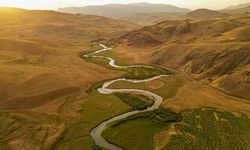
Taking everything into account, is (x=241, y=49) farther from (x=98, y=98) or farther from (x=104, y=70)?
(x=98, y=98)

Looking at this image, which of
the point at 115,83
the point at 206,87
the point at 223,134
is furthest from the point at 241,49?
the point at 223,134

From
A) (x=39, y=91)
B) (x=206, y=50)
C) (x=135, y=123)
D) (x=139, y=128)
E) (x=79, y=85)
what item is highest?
(x=206, y=50)

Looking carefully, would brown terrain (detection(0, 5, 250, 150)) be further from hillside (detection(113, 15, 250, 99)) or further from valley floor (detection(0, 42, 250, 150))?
hillside (detection(113, 15, 250, 99))

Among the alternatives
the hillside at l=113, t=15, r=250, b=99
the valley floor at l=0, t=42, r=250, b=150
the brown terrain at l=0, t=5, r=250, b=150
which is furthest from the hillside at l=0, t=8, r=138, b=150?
the hillside at l=113, t=15, r=250, b=99

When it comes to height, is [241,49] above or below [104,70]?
above

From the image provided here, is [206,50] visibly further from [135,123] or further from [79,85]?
[135,123]

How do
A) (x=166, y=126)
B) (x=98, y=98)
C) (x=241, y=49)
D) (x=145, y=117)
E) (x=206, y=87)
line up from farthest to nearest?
(x=241, y=49) → (x=206, y=87) → (x=98, y=98) → (x=145, y=117) → (x=166, y=126)

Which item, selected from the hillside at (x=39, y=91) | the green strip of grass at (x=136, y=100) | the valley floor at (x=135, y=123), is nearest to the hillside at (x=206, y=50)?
the valley floor at (x=135, y=123)

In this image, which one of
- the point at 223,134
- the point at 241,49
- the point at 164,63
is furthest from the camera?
the point at 164,63

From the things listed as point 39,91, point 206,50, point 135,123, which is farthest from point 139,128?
point 206,50
